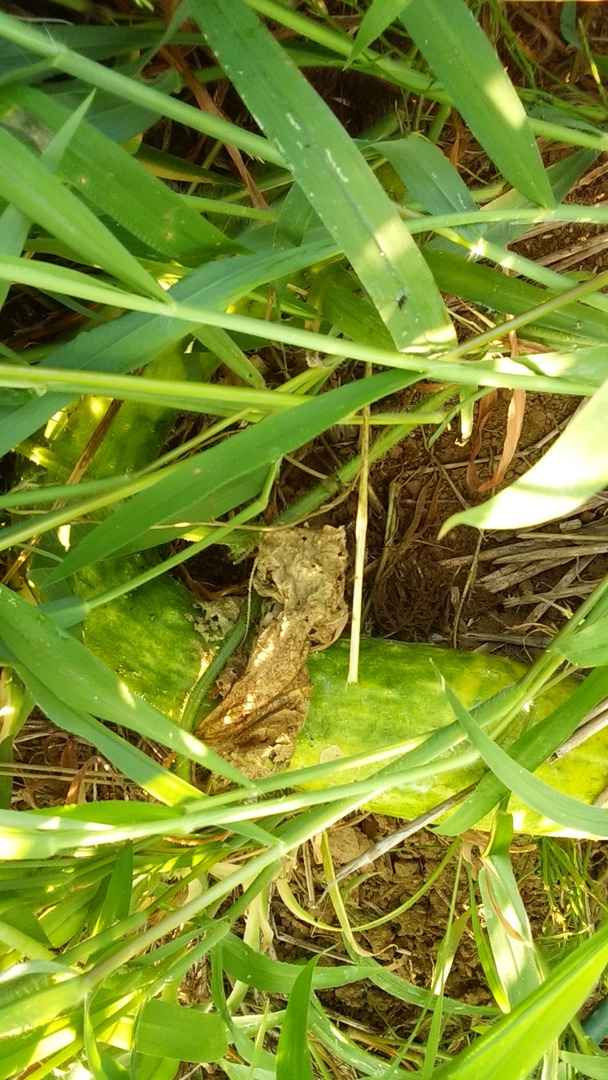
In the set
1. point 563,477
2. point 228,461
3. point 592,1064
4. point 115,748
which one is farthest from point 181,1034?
point 563,477

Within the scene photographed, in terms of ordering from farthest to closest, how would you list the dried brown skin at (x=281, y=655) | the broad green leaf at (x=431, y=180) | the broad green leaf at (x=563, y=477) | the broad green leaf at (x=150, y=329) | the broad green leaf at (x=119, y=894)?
1. the dried brown skin at (x=281, y=655)
2. the broad green leaf at (x=119, y=894)
3. the broad green leaf at (x=431, y=180)
4. the broad green leaf at (x=150, y=329)
5. the broad green leaf at (x=563, y=477)

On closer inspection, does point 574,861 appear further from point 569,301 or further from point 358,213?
point 358,213

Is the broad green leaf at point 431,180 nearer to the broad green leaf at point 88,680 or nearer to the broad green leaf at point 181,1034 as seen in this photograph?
the broad green leaf at point 88,680

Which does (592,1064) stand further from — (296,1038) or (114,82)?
(114,82)

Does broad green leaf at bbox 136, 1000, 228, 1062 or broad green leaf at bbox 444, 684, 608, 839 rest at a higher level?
broad green leaf at bbox 444, 684, 608, 839

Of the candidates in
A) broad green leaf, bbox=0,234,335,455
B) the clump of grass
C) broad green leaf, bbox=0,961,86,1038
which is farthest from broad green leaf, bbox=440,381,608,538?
broad green leaf, bbox=0,961,86,1038

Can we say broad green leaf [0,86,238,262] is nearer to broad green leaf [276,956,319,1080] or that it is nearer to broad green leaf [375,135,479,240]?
broad green leaf [375,135,479,240]

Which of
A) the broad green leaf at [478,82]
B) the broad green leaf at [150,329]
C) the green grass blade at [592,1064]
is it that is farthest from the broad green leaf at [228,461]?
the green grass blade at [592,1064]
